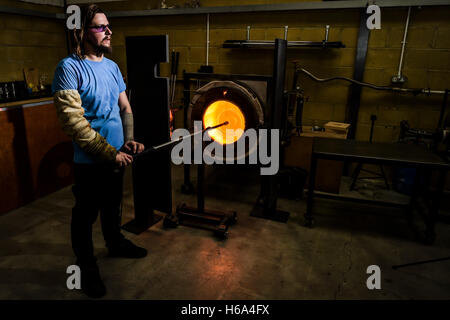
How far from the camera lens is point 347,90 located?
3.66 meters

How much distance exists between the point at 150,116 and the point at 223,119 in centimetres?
91

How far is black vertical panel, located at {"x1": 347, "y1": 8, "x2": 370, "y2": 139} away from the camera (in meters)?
3.46

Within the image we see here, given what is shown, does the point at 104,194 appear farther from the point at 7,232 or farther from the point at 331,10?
the point at 331,10

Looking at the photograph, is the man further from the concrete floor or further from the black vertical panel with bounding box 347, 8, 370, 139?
the black vertical panel with bounding box 347, 8, 370, 139

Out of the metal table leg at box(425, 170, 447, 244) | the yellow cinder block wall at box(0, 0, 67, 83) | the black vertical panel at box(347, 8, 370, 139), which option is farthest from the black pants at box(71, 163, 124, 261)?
the yellow cinder block wall at box(0, 0, 67, 83)

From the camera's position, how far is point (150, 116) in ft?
7.66

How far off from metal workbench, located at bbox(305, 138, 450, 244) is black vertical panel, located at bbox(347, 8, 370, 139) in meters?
0.90

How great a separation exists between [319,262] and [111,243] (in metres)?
1.41

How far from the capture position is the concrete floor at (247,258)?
6.45 feet

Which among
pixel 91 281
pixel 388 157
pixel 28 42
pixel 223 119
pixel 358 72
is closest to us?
pixel 91 281

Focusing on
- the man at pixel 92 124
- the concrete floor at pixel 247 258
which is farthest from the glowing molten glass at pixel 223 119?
the man at pixel 92 124

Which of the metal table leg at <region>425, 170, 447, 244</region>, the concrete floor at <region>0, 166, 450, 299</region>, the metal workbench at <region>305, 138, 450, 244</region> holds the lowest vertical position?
the concrete floor at <region>0, 166, 450, 299</region>

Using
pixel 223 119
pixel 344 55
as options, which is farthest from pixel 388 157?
pixel 344 55

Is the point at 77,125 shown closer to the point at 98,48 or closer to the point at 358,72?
the point at 98,48
